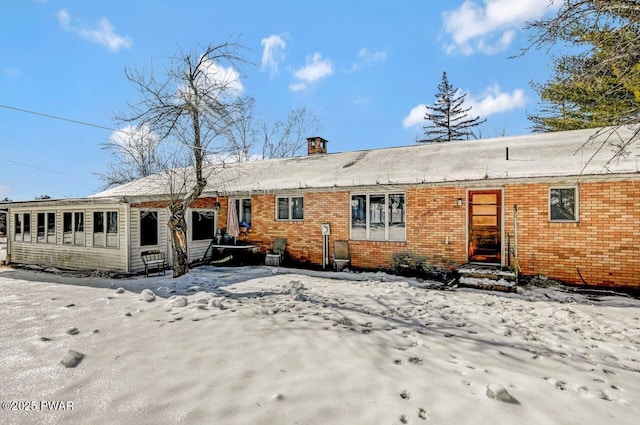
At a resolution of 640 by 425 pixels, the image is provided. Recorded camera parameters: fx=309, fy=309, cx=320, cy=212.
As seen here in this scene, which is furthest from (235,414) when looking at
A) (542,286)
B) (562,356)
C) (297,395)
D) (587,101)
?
(587,101)

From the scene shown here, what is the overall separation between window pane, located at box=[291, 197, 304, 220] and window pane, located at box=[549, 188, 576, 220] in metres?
7.22

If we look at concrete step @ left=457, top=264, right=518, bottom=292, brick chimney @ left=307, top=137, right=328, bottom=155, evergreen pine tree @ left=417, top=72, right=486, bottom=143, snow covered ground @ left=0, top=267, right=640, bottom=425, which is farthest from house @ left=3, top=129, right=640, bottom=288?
evergreen pine tree @ left=417, top=72, right=486, bottom=143

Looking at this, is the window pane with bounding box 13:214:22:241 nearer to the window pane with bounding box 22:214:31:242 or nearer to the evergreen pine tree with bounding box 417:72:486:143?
the window pane with bounding box 22:214:31:242

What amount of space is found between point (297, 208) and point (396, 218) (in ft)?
11.5

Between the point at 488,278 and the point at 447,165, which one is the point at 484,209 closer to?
the point at 447,165

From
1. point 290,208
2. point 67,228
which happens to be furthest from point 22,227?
point 290,208

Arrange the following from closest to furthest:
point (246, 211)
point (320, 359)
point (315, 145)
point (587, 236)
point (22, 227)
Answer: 1. point (320, 359)
2. point (587, 236)
3. point (246, 211)
4. point (22, 227)
5. point (315, 145)

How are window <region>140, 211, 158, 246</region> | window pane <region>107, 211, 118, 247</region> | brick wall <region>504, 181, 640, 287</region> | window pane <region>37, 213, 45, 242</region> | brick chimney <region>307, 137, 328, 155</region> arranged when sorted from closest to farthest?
brick wall <region>504, 181, 640, 287</region>
window pane <region>107, 211, 118, 247</region>
window <region>140, 211, 158, 246</region>
window pane <region>37, 213, 45, 242</region>
brick chimney <region>307, 137, 328, 155</region>

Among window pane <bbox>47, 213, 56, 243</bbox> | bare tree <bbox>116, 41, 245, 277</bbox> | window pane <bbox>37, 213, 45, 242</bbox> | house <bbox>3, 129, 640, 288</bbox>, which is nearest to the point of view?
house <bbox>3, 129, 640, 288</bbox>

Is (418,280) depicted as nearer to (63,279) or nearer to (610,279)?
(610,279)

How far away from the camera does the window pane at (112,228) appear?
409 inches

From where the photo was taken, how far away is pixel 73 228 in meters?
11.4

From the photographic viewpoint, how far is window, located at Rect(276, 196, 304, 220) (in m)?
11.0

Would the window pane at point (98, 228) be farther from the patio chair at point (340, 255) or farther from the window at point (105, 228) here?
the patio chair at point (340, 255)
